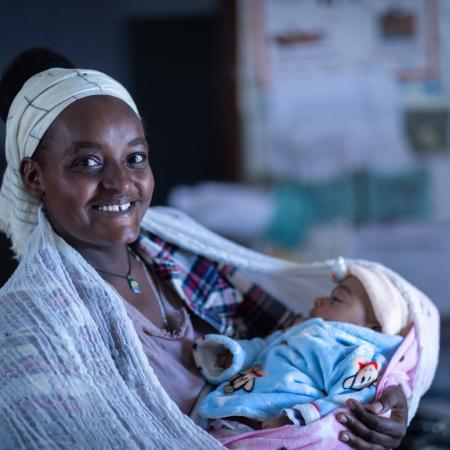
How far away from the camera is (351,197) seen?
12.8ft

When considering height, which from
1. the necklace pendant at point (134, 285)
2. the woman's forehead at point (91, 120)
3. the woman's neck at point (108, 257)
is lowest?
the necklace pendant at point (134, 285)

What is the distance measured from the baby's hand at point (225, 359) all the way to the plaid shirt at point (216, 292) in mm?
76

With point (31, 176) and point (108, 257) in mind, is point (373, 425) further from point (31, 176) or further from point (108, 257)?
point (31, 176)

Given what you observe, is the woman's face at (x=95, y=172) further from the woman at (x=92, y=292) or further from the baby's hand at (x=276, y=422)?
the baby's hand at (x=276, y=422)

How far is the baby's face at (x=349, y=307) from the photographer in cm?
163

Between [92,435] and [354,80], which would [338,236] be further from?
[92,435]

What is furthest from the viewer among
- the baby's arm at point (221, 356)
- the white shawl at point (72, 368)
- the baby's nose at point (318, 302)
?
the baby's nose at point (318, 302)

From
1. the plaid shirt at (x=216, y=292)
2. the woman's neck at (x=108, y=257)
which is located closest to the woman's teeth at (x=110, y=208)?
the woman's neck at (x=108, y=257)

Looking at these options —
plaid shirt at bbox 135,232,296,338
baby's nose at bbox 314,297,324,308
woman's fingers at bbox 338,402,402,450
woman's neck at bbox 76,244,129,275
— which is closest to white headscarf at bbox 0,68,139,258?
woman's neck at bbox 76,244,129,275

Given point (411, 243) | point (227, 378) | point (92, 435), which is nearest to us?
point (92, 435)

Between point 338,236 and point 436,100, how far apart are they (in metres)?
0.82

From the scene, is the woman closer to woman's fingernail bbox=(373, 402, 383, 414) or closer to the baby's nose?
woman's fingernail bbox=(373, 402, 383, 414)

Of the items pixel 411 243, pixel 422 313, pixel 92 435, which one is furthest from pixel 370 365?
pixel 411 243

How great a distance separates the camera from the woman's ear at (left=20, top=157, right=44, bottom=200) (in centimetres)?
150
